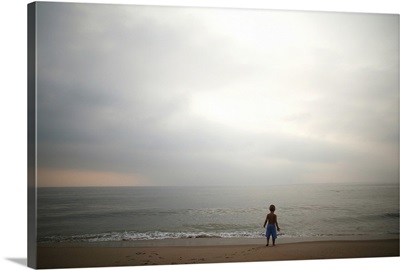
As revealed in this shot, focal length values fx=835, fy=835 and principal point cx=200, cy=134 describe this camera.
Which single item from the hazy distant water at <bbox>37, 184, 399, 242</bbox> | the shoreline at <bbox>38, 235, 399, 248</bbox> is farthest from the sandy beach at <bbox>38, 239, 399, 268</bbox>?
the hazy distant water at <bbox>37, 184, 399, 242</bbox>

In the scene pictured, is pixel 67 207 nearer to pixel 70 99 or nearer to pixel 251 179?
pixel 70 99

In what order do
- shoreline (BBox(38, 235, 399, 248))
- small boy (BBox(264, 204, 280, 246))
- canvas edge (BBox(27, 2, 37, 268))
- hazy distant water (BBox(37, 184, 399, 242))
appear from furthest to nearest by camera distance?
1. small boy (BBox(264, 204, 280, 246))
2. shoreline (BBox(38, 235, 399, 248))
3. hazy distant water (BBox(37, 184, 399, 242))
4. canvas edge (BBox(27, 2, 37, 268))

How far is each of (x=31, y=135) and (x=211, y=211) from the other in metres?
2.72

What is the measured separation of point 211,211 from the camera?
11805mm

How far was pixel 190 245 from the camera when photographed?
39.1 feet

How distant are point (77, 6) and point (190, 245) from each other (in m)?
3.71

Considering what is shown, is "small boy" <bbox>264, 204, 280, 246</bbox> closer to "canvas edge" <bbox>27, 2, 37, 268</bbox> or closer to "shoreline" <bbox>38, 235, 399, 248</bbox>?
"shoreline" <bbox>38, 235, 399, 248</bbox>

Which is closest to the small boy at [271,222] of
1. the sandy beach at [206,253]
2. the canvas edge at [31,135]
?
the sandy beach at [206,253]

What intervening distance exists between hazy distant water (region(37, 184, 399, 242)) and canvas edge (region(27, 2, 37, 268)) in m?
0.12

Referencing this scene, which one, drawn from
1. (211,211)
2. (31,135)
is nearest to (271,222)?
(211,211)

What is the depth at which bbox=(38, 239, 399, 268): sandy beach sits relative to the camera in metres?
11.3

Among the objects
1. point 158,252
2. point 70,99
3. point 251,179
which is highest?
point 70,99

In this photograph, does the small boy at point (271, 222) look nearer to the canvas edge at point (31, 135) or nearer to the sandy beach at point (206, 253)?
the sandy beach at point (206, 253)

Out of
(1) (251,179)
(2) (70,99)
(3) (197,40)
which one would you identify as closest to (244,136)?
(1) (251,179)
